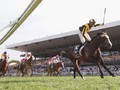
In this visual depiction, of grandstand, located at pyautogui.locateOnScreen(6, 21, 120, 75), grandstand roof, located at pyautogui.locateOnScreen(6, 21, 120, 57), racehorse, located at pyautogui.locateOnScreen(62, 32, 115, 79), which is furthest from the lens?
grandstand roof, located at pyautogui.locateOnScreen(6, 21, 120, 57)

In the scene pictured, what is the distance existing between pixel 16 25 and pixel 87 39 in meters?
8.76

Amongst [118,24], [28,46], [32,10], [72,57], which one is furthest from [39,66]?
[32,10]

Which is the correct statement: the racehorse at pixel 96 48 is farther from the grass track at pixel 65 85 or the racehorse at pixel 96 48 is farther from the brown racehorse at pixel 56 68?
the brown racehorse at pixel 56 68

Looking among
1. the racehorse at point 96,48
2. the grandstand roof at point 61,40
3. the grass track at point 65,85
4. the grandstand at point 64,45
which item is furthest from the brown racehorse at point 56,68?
the grass track at point 65,85

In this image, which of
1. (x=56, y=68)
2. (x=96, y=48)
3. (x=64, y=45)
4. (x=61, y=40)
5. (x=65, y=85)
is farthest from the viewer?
(x=64, y=45)

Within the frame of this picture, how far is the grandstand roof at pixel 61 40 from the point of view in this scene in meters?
37.0

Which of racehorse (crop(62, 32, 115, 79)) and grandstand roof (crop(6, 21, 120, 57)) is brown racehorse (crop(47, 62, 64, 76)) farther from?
racehorse (crop(62, 32, 115, 79))

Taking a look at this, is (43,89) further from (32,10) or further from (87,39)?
(87,39)

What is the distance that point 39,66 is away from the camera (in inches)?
1882

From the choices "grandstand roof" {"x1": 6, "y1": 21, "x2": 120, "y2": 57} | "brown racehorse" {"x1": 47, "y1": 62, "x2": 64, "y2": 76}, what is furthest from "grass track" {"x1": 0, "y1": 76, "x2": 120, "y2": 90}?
"grandstand roof" {"x1": 6, "y1": 21, "x2": 120, "y2": 57}

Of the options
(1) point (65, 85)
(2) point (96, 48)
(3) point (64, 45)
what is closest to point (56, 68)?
(2) point (96, 48)

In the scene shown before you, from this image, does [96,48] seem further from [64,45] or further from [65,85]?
[64,45]

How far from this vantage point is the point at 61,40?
48062 millimetres

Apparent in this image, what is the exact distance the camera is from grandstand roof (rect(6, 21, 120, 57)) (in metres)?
37.0
